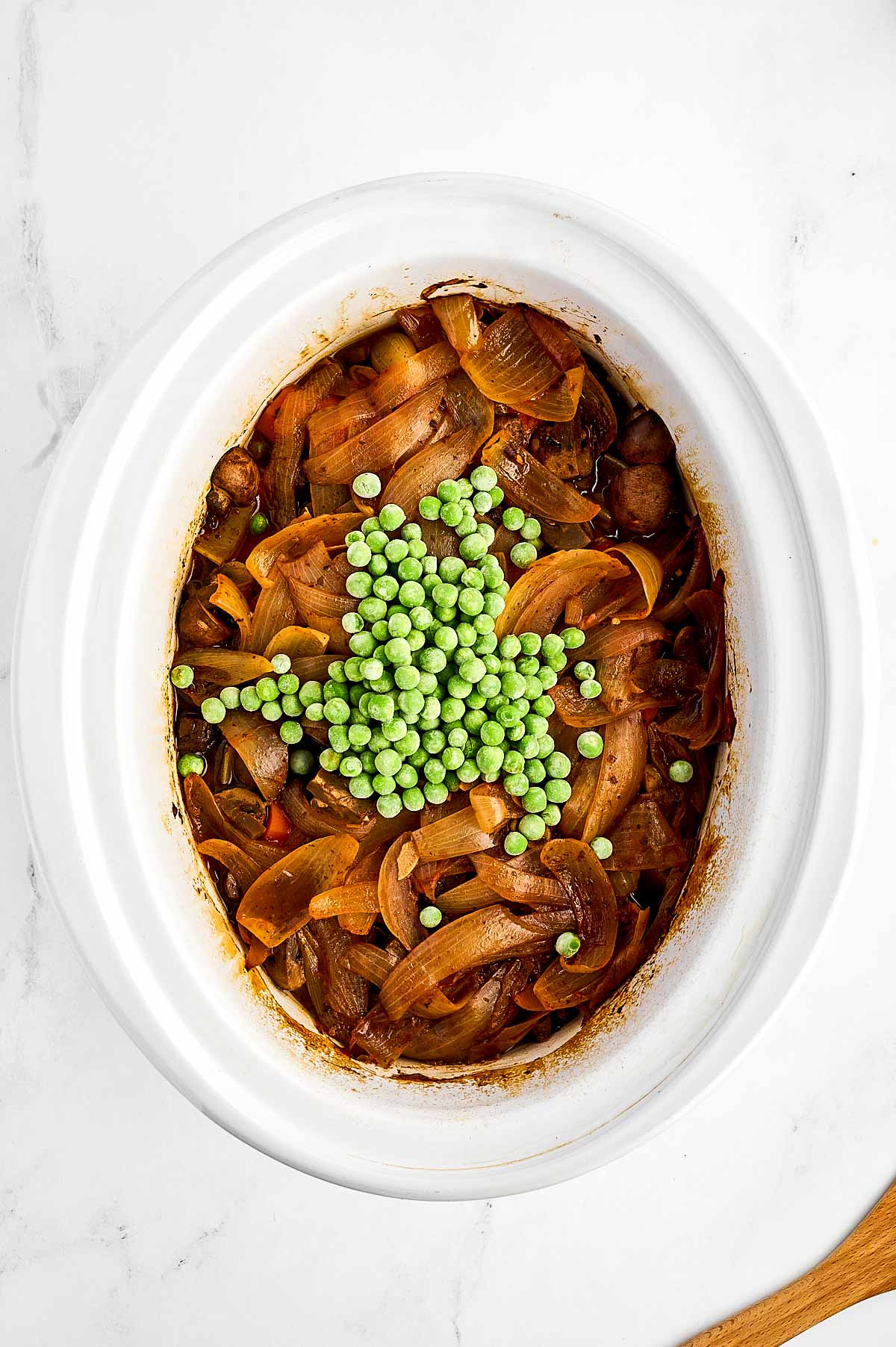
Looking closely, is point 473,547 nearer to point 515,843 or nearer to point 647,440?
point 647,440

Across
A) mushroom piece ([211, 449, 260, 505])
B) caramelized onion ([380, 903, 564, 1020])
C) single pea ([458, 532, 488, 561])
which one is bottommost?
caramelized onion ([380, 903, 564, 1020])

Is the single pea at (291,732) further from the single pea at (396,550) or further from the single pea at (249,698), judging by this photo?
the single pea at (396,550)

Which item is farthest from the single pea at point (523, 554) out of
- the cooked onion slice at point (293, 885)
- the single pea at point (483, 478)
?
the cooked onion slice at point (293, 885)

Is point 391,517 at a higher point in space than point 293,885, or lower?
higher

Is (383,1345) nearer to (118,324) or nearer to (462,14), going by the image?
(118,324)

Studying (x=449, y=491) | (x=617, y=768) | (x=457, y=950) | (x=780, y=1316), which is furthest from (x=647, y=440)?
(x=780, y=1316)

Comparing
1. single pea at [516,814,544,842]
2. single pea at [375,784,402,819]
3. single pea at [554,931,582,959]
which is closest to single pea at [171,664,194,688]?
single pea at [375,784,402,819]

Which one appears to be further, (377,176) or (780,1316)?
(780,1316)

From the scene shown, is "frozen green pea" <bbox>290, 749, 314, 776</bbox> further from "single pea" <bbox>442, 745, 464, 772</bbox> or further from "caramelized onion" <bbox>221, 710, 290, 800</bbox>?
"single pea" <bbox>442, 745, 464, 772</bbox>
